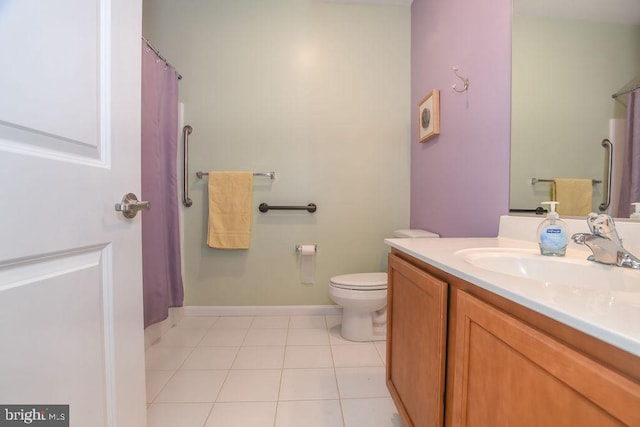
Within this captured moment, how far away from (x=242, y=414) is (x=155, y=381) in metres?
0.56

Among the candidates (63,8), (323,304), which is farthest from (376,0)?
(323,304)

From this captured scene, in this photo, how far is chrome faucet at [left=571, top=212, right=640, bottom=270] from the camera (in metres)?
0.61

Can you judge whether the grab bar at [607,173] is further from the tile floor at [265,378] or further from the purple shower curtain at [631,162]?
the tile floor at [265,378]

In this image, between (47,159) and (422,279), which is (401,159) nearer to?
(422,279)

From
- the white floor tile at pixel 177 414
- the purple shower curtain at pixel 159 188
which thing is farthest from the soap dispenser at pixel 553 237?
the purple shower curtain at pixel 159 188

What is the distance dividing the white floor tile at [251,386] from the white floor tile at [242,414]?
3 cm

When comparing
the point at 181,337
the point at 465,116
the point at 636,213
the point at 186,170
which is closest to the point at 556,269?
the point at 636,213

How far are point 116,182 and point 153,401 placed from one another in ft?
3.58

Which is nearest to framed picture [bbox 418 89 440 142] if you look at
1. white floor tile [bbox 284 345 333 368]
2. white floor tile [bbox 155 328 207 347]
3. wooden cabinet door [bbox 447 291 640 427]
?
wooden cabinet door [bbox 447 291 640 427]

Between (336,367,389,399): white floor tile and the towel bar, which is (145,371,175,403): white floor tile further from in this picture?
the towel bar

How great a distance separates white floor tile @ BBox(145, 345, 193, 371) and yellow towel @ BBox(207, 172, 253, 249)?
0.70 metres

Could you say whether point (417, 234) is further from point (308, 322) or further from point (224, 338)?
point (224, 338)

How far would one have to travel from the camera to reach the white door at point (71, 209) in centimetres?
44

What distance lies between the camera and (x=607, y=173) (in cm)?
74
